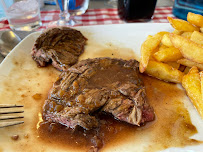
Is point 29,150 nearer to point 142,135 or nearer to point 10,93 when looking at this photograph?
point 10,93

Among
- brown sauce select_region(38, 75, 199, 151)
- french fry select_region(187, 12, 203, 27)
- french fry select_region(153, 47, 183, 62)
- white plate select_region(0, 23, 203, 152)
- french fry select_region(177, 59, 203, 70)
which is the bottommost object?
brown sauce select_region(38, 75, 199, 151)

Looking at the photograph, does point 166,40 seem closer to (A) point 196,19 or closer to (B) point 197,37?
(B) point 197,37

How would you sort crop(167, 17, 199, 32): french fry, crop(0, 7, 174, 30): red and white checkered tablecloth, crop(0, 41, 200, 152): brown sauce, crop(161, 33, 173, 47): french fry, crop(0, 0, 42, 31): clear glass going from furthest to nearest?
crop(0, 7, 174, 30): red and white checkered tablecloth → crop(0, 0, 42, 31): clear glass → crop(167, 17, 199, 32): french fry → crop(161, 33, 173, 47): french fry → crop(0, 41, 200, 152): brown sauce

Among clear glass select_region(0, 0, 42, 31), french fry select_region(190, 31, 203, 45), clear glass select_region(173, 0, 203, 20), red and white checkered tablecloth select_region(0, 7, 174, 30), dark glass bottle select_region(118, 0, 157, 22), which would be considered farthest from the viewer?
red and white checkered tablecloth select_region(0, 7, 174, 30)

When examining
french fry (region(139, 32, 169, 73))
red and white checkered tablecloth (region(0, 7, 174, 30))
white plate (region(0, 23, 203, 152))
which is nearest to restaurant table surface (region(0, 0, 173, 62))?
red and white checkered tablecloth (region(0, 7, 174, 30))

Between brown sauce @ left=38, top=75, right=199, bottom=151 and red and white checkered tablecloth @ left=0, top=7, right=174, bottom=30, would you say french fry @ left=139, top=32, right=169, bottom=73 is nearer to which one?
brown sauce @ left=38, top=75, right=199, bottom=151

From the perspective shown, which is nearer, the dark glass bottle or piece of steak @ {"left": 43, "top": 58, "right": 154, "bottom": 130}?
piece of steak @ {"left": 43, "top": 58, "right": 154, "bottom": 130}

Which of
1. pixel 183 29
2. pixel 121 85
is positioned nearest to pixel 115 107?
pixel 121 85
